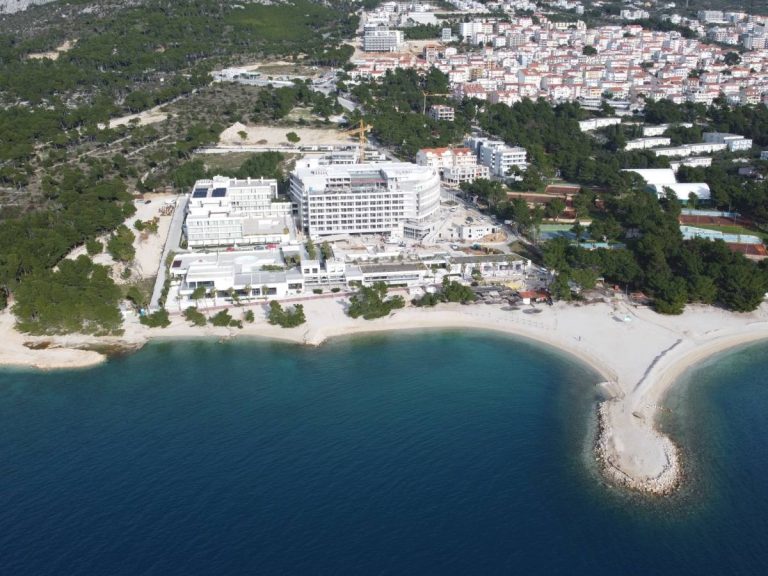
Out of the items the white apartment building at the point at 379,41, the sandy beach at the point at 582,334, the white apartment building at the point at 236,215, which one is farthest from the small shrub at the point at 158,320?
the white apartment building at the point at 379,41

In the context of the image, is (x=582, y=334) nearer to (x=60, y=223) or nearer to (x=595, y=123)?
(x=60, y=223)

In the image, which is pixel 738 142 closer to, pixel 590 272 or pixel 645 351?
pixel 590 272

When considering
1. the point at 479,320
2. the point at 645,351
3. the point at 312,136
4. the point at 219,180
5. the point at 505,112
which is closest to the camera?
the point at 645,351

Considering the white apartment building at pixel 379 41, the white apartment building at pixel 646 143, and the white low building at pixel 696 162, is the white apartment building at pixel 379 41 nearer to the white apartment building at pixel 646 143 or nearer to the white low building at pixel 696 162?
the white apartment building at pixel 646 143

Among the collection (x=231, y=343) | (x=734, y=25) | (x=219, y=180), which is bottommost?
(x=231, y=343)

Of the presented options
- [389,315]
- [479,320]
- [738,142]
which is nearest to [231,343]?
[389,315]

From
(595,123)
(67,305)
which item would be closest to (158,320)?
(67,305)
